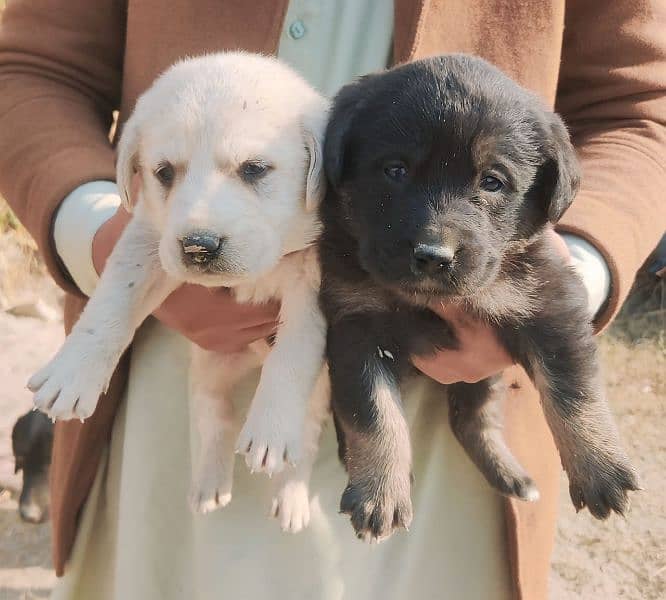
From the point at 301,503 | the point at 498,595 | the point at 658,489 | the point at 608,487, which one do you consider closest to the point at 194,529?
the point at 301,503

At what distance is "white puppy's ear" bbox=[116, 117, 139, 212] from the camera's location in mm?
Result: 1679

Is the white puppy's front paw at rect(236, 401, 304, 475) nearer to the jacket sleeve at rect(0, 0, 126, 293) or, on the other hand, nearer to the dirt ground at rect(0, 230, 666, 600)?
the jacket sleeve at rect(0, 0, 126, 293)

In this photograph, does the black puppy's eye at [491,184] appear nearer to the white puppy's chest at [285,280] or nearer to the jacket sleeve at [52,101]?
the white puppy's chest at [285,280]

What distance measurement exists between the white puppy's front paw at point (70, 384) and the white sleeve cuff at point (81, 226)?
0.26 metres

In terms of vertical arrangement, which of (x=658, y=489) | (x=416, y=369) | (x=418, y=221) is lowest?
(x=658, y=489)

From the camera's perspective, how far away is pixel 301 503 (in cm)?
183

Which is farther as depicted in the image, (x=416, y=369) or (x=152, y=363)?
(x=152, y=363)

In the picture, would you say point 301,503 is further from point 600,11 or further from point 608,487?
point 600,11

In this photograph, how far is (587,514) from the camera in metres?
4.23

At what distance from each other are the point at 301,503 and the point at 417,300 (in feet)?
1.75

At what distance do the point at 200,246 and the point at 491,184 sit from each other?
58 cm

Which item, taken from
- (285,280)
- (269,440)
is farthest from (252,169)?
(269,440)

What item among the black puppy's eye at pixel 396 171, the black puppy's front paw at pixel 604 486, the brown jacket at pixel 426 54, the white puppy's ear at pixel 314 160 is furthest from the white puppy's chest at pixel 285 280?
the black puppy's front paw at pixel 604 486

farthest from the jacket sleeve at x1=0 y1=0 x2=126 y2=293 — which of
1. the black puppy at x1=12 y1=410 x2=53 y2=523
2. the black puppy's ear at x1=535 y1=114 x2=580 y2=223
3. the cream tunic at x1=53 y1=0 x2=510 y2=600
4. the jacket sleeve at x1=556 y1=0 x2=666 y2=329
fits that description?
the black puppy at x1=12 y1=410 x2=53 y2=523
